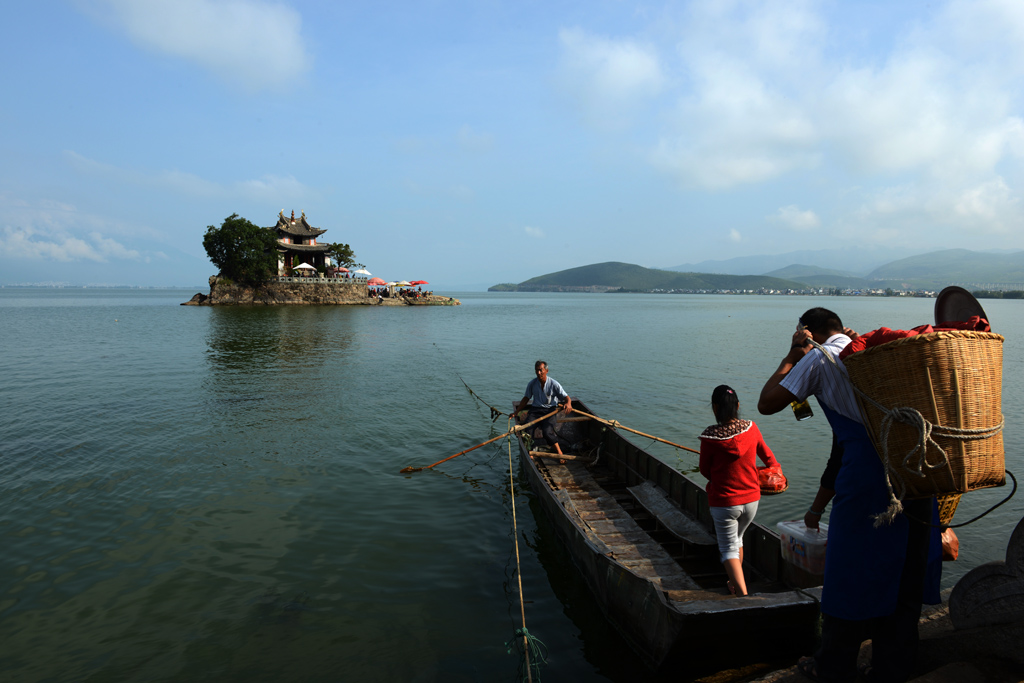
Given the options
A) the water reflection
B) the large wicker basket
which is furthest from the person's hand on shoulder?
the water reflection

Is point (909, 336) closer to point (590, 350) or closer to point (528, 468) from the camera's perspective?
point (528, 468)

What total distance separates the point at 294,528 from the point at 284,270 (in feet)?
231

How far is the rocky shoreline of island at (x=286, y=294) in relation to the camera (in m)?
66.2

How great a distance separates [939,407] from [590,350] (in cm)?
2937

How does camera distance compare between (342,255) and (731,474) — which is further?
(342,255)

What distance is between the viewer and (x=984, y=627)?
10.5 feet

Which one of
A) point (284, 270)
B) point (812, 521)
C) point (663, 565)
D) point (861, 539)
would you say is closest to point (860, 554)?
point (861, 539)

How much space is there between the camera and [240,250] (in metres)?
63.2

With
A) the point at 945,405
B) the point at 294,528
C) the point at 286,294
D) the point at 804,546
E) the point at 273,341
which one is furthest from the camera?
the point at 286,294

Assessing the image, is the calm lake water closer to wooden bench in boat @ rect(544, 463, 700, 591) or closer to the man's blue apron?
wooden bench in boat @ rect(544, 463, 700, 591)

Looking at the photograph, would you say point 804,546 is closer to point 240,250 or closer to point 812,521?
point 812,521

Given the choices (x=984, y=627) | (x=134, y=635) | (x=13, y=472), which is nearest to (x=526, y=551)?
(x=134, y=635)

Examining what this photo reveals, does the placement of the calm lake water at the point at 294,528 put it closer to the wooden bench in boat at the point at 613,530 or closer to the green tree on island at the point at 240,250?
the wooden bench in boat at the point at 613,530

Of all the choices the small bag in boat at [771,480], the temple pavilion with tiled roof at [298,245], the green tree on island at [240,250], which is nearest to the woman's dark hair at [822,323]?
the small bag in boat at [771,480]
